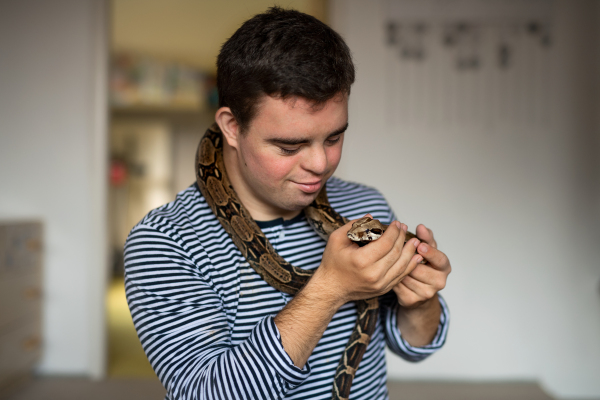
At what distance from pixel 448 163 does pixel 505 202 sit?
1.95ft

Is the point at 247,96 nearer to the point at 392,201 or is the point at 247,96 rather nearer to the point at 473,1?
the point at 392,201

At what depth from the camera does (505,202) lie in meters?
3.88

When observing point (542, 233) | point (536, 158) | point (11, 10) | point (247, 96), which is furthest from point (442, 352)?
point (11, 10)

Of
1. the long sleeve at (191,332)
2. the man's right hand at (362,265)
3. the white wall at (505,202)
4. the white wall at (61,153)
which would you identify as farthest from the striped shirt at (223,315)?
the white wall at (61,153)

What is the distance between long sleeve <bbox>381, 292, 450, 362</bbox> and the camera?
1.55 m

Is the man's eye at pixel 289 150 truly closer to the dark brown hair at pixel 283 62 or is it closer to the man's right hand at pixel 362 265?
the dark brown hair at pixel 283 62

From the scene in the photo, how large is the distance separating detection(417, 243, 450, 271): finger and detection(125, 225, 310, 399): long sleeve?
45cm

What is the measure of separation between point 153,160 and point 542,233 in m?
6.14

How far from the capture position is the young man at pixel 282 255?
1.15 metres

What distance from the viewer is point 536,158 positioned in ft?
12.6

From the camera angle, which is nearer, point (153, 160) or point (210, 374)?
point (210, 374)

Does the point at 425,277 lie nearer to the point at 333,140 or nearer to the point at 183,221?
the point at 333,140

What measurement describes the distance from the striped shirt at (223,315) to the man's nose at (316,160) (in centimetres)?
31

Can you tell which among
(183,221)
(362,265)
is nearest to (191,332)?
(183,221)
